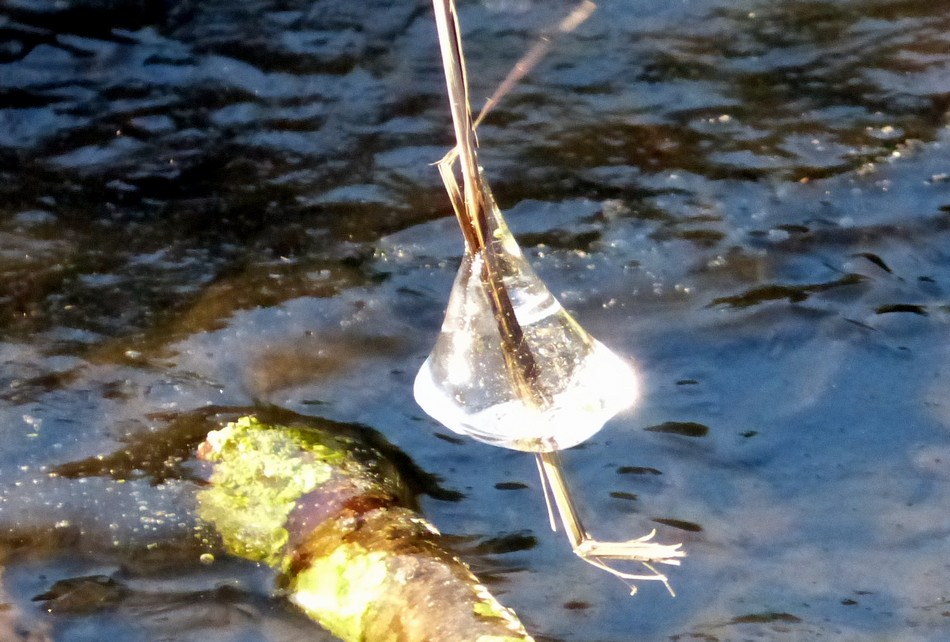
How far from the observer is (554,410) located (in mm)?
1871

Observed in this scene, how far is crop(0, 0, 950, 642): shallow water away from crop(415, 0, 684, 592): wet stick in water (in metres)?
0.67

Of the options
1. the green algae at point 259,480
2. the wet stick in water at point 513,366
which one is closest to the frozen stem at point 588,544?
the wet stick in water at point 513,366

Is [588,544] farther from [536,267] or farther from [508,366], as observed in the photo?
[536,267]

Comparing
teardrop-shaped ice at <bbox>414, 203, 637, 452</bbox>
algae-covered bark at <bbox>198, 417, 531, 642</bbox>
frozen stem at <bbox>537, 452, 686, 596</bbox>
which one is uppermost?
teardrop-shaped ice at <bbox>414, 203, 637, 452</bbox>

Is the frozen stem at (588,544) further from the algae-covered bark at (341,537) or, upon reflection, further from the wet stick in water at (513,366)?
the algae-covered bark at (341,537)

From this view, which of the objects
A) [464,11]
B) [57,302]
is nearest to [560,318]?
[57,302]

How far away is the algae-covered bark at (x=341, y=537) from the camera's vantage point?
1996mm

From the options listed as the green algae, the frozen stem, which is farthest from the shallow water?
the frozen stem

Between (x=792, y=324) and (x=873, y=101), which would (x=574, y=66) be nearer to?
(x=873, y=101)

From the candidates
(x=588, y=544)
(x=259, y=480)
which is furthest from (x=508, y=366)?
(x=259, y=480)

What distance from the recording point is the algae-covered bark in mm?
1996

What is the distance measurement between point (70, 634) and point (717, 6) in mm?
3750

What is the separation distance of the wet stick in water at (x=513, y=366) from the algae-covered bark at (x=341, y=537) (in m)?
0.37

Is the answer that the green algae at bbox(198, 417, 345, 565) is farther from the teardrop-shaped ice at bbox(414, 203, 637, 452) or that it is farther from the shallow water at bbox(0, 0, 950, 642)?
the teardrop-shaped ice at bbox(414, 203, 637, 452)
